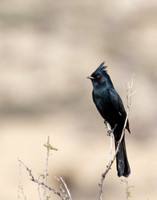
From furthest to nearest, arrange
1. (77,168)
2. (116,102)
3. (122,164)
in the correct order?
1. (77,168)
2. (116,102)
3. (122,164)

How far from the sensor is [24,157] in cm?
1828

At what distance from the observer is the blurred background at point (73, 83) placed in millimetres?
18078

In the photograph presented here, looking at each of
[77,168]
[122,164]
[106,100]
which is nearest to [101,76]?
[106,100]

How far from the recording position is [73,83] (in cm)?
2442

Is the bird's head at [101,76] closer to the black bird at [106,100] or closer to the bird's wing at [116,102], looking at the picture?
the black bird at [106,100]

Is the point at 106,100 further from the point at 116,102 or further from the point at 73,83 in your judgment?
the point at 73,83

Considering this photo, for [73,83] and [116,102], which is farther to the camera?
[73,83]

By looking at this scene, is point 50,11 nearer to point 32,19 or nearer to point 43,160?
point 32,19

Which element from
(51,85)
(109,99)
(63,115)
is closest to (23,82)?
(51,85)

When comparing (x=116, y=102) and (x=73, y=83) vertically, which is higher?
(x=73, y=83)

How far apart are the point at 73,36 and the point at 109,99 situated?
68.8 feet

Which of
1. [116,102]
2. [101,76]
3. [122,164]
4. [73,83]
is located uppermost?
[73,83]

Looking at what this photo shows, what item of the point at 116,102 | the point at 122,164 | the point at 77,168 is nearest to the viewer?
the point at 122,164

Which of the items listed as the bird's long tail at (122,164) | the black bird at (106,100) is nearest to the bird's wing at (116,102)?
the black bird at (106,100)
